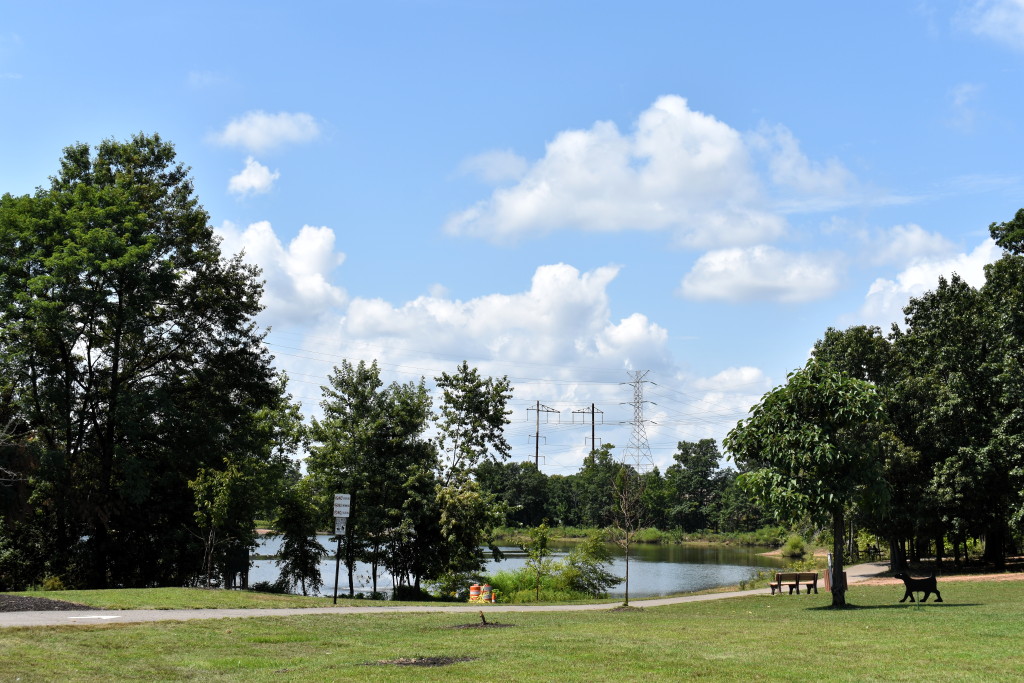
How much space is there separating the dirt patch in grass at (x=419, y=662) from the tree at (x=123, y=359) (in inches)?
910

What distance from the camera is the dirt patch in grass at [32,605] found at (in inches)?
732

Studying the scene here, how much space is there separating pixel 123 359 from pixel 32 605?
19626mm

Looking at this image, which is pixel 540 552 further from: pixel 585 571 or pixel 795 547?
pixel 795 547

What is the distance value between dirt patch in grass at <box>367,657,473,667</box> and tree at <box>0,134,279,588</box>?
75.8 ft

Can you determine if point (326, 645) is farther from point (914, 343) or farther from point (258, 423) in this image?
point (914, 343)

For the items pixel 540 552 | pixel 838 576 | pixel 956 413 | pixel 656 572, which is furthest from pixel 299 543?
pixel 956 413

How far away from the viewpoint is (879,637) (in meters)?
14.8

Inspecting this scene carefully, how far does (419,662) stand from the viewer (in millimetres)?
12398

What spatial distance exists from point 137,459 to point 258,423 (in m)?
5.09

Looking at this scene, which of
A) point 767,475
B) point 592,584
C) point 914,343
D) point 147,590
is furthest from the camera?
point 914,343

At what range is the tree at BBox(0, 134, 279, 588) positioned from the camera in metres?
32.1

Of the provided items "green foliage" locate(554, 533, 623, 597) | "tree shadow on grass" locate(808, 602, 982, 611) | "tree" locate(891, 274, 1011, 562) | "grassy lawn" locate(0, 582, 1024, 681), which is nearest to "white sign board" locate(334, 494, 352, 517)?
"grassy lawn" locate(0, 582, 1024, 681)

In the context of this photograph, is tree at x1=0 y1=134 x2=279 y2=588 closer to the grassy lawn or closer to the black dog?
the grassy lawn

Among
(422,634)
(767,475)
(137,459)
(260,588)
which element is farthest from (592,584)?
(422,634)
